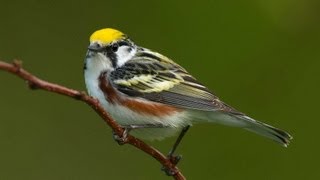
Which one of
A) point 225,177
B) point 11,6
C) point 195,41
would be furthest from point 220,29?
point 11,6

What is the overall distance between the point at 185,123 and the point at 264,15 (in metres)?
1.74

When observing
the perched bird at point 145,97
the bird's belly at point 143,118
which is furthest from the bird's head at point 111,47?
the bird's belly at point 143,118

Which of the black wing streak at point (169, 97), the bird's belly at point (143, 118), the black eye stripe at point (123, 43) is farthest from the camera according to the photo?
the black eye stripe at point (123, 43)

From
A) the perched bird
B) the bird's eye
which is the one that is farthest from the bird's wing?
the bird's eye

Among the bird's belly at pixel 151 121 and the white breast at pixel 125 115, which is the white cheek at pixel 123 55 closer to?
the white breast at pixel 125 115

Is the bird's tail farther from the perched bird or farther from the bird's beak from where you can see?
the bird's beak

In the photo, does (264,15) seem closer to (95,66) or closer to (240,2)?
(240,2)

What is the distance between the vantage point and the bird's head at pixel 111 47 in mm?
4418

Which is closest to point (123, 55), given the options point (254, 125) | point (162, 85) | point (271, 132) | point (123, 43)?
point (123, 43)

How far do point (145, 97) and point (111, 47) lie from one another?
0.33 meters

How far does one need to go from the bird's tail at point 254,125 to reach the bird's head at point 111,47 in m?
0.58

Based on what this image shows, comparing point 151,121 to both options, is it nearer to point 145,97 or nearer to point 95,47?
point 145,97

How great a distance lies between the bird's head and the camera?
4.42 m

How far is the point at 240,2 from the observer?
6023 mm
